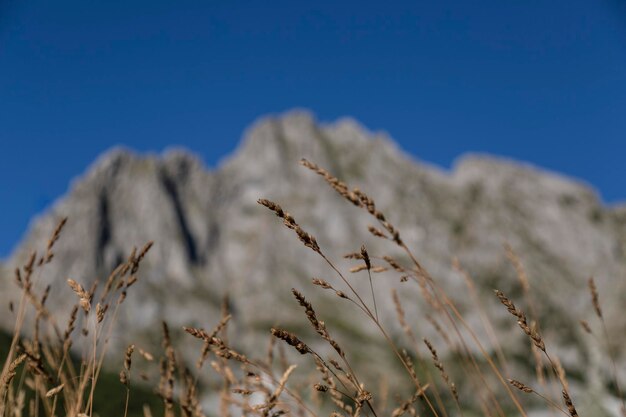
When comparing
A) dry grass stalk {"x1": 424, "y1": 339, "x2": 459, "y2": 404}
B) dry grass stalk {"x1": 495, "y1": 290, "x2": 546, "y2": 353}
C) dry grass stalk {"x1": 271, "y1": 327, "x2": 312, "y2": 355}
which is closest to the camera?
dry grass stalk {"x1": 271, "y1": 327, "x2": 312, "y2": 355}

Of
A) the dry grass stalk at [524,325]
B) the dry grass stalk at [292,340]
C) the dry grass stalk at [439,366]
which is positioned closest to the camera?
the dry grass stalk at [292,340]

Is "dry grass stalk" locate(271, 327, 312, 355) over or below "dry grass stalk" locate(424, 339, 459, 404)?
below

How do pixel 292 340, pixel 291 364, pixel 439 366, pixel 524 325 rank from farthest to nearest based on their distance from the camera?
pixel 439 366
pixel 291 364
pixel 524 325
pixel 292 340

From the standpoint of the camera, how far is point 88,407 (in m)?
2.20

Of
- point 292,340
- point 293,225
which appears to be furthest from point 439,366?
point 293,225

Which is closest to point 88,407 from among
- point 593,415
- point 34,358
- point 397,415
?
point 34,358

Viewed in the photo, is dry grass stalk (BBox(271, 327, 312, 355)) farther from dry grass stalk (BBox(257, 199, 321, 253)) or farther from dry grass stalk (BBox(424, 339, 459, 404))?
dry grass stalk (BBox(424, 339, 459, 404))

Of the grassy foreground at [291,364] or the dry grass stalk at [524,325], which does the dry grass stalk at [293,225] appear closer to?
the grassy foreground at [291,364]

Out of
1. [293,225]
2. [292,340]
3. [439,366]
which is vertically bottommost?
[292,340]

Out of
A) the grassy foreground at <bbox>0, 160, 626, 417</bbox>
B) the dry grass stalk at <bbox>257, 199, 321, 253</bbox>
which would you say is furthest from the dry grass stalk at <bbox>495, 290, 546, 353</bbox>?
the dry grass stalk at <bbox>257, 199, 321, 253</bbox>

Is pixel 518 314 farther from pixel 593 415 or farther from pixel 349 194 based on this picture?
pixel 593 415

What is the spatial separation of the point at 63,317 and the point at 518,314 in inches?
8052

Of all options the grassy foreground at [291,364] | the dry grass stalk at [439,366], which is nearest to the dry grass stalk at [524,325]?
the grassy foreground at [291,364]

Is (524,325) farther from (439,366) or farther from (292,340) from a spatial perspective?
(292,340)
